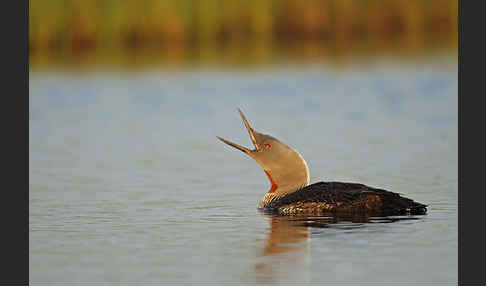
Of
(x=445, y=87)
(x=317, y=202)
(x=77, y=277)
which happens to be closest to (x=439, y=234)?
(x=317, y=202)

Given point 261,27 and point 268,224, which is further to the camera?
point 261,27

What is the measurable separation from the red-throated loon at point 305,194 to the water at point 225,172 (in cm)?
21

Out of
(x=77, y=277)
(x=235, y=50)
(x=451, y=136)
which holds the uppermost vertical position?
(x=235, y=50)

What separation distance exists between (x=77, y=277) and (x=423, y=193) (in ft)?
12.9

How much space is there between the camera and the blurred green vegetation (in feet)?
67.7

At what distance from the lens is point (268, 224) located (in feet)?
27.0

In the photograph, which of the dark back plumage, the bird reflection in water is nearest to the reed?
the dark back plumage

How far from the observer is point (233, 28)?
22.5 meters

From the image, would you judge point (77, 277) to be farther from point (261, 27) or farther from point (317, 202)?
point (261, 27)

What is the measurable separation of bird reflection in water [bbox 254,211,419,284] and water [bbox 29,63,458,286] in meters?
0.02

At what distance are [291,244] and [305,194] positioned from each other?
4.41 ft

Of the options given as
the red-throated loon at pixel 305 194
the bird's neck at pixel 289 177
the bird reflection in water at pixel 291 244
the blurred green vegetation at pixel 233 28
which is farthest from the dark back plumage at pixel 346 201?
the blurred green vegetation at pixel 233 28

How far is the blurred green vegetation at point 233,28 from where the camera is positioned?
67.7ft

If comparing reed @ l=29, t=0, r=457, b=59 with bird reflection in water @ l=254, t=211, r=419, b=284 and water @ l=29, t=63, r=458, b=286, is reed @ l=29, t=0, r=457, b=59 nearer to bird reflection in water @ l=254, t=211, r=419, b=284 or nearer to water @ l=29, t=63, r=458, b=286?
water @ l=29, t=63, r=458, b=286
